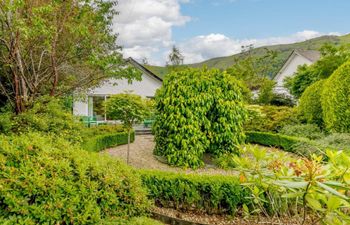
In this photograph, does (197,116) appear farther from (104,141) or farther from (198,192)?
(104,141)

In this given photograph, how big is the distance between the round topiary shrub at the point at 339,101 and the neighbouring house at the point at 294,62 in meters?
17.2

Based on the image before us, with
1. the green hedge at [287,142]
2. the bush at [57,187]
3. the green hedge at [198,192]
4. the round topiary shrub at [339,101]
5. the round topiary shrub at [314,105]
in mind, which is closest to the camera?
the bush at [57,187]

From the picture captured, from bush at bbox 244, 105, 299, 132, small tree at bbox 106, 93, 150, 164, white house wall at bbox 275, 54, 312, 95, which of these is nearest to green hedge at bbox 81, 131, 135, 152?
small tree at bbox 106, 93, 150, 164

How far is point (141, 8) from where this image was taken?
1345 centimetres

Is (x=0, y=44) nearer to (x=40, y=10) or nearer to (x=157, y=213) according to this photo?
Answer: (x=40, y=10)

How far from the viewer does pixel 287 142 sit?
40.9 ft

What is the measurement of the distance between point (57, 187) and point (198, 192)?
11.6ft

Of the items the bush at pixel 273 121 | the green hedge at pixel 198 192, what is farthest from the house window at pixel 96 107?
the green hedge at pixel 198 192

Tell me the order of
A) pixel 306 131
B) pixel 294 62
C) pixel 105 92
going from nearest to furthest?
pixel 306 131, pixel 105 92, pixel 294 62

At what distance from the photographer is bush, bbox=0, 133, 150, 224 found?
278 cm

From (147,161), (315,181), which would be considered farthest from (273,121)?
(315,181)

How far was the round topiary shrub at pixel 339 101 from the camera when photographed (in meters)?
11.4

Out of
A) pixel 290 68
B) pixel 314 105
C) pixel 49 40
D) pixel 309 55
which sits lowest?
pixel 314 105

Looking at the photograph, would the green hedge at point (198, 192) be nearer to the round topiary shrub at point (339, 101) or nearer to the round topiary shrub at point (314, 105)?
the round topiary shrub at point (339, 101)
